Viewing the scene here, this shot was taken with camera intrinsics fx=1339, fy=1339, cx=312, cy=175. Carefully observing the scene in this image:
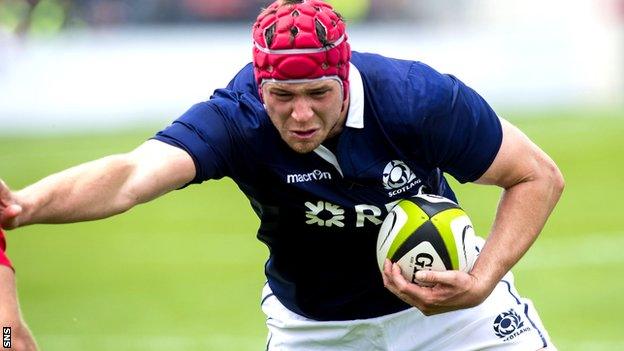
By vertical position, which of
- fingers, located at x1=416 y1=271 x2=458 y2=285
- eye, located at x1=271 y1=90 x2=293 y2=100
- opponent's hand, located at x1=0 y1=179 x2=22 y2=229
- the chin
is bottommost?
fingers, located at x1=416 y1=271 x2=458 y2=285

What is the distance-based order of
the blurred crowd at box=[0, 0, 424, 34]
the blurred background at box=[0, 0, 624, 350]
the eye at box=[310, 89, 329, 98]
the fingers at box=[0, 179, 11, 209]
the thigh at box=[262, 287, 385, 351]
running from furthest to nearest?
1. the blurred crowd at box=[0, 0, 424, 34]
2. the blurred background at box=[0, 0, 624, 350]
3. the thigh at box=[262, 287, 385, 351]
4. the eye at box=[310, 89, 329, 98]
5. the fingers at box=[0, 179, 11, 209]

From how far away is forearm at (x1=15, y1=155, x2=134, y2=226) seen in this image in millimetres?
5355

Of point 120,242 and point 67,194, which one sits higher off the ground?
point 67,194

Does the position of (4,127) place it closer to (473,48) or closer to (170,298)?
(473,48)

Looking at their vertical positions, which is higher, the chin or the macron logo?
the chin

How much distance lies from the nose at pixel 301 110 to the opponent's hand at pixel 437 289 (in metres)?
0.82

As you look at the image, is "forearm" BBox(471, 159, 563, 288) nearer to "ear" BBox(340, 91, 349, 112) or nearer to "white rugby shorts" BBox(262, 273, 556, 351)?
"white rugby shorts" BBox(262, 273, 556, 351)

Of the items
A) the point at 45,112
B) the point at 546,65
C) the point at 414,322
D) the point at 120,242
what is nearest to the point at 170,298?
the point at 120,242

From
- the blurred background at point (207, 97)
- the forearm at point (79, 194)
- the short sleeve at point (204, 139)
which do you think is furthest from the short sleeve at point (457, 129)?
the blurred background at point (207, 97)

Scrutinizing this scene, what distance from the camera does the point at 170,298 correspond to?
13414 millimetres

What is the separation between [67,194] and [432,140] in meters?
1.73

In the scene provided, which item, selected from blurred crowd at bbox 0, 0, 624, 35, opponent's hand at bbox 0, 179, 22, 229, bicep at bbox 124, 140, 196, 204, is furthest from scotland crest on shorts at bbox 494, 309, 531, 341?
blurred crowd at bbox 0, 0, 624, 35

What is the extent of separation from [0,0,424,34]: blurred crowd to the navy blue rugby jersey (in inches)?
726

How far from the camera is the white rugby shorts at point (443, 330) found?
6.70m
